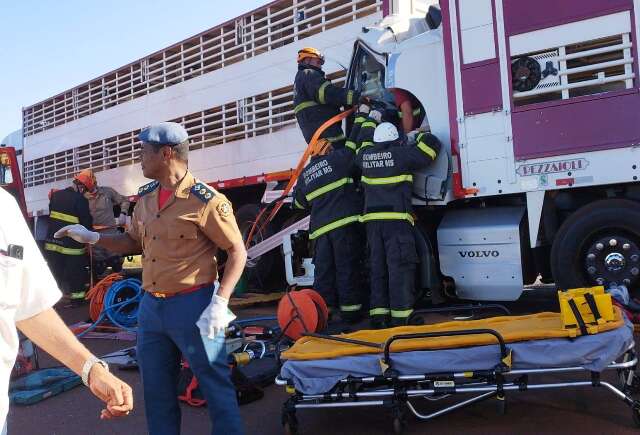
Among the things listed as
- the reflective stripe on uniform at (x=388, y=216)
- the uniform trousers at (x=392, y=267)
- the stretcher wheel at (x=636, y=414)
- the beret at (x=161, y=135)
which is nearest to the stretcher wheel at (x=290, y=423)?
the beret at (x=161, y=135)

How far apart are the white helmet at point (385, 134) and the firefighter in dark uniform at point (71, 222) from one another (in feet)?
15.6

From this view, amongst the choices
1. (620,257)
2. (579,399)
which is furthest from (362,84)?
(579,399)

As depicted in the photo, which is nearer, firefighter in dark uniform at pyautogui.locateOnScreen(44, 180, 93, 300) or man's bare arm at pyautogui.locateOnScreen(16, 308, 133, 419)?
man's bare arm at pyautogui.locateOnScreen(16, 308, 133, 419)

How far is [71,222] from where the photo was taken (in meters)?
8.35

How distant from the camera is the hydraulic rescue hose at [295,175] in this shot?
630 centimetres

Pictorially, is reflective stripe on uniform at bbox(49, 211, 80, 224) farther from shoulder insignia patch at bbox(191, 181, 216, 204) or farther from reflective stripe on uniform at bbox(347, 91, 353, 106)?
shoulder insignia patch at bbox(191, 181, 216, 204)

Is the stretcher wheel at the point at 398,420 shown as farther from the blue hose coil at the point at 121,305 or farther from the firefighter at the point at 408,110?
the blue hose coil at the point at 121,305

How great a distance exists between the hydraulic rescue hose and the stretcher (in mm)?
3269

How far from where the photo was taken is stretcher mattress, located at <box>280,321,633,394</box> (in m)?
3.00

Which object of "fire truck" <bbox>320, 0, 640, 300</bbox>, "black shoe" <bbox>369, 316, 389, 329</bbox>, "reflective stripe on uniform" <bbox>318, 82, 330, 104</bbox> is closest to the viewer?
"fire truck" <bbox>320, 0, 640, 300</bbox>

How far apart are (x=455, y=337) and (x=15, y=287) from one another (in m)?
2.32

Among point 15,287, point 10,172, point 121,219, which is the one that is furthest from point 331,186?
point 121,219

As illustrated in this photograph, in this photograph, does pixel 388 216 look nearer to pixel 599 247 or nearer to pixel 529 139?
pixel 529 139

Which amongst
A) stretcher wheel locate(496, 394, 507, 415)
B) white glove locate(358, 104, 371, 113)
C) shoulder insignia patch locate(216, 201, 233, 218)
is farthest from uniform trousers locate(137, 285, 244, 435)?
white glove locate(358, 104, 371, 113)
